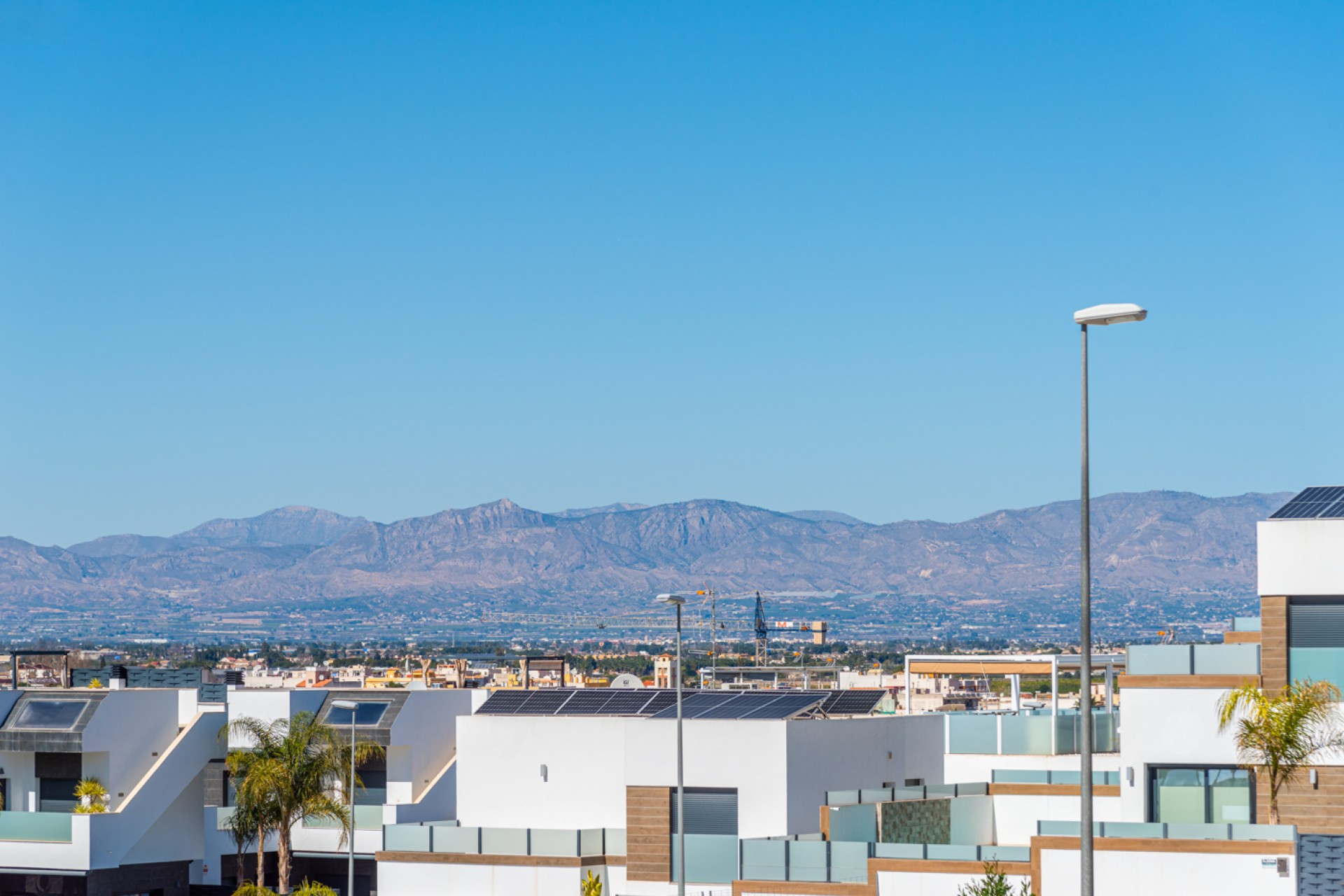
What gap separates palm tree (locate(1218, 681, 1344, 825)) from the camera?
3288cm

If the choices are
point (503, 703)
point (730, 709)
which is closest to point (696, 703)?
point (730, 709)

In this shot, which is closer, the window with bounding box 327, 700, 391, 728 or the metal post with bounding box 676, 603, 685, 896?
the metal post with bounding box 676, 603, 685, 896

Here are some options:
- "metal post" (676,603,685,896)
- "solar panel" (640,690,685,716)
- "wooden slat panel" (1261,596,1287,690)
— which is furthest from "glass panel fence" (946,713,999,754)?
"wooden slat panel" (1261,596,1287,690)

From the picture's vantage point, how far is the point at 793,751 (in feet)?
132

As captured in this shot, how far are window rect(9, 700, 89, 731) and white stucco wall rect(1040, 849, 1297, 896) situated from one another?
105ft

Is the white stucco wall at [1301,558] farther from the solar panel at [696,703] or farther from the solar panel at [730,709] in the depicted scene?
the solar panel at [696,703]

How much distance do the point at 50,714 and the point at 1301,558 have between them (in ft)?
118

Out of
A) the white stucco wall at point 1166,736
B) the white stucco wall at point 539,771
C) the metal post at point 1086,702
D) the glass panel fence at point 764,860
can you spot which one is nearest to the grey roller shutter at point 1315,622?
the white stucco wall at point 1166,736

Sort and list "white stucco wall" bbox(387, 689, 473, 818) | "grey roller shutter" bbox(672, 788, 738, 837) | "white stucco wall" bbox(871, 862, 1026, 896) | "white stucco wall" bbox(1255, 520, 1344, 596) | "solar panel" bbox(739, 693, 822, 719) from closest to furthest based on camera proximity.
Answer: "white stucco wall" bbox(871, 862, 1026, 896) < "white stucco wall" bbox(1255, 520, 1344, 596) < "grey roller shutter" bbox(672, 788, 738, 837) < "solar panel" bbox(739, 693, 822, 719) < "white stucco wall" bbox(387, 689, 473, 818)

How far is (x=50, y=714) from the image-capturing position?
2124 inches

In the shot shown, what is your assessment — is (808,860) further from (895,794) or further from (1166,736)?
(1166,736)

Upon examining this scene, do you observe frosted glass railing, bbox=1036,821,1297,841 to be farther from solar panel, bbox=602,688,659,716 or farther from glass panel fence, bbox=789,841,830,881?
solar panel, bbox=602,688,659,716

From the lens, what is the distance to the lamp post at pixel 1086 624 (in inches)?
939

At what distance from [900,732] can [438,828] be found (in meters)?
11.7
